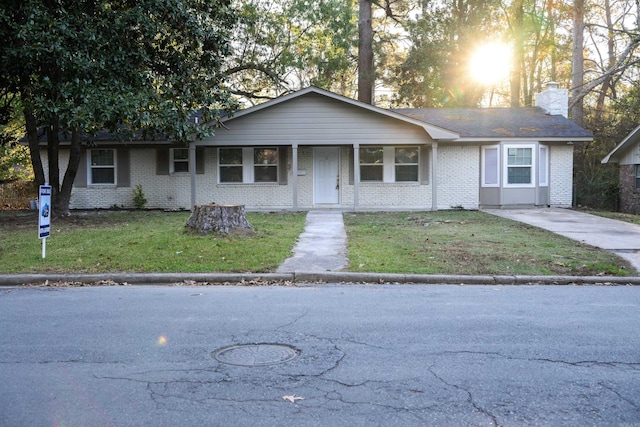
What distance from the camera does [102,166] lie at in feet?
74.7

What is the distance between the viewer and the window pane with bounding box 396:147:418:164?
2233 centimetres

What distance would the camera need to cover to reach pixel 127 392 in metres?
4.12

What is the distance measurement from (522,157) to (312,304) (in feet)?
56.7

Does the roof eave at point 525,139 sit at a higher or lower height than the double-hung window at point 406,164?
higher

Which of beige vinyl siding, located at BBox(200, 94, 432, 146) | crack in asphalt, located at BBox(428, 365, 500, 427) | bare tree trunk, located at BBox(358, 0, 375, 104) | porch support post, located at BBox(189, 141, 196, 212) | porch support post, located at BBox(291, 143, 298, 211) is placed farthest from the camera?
bare tree trunk, located at BBox(358, 0, 375, 104)

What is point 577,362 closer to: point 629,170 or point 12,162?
point 629,170

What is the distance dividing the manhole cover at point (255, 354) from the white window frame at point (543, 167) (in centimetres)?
1947

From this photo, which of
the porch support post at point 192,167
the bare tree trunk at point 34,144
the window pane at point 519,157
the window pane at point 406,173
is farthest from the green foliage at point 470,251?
the bare tree trunk at point 34,144

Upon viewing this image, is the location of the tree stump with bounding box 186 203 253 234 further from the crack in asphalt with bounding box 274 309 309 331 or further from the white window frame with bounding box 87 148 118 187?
the white window frame with bounding box 87 148 118 187

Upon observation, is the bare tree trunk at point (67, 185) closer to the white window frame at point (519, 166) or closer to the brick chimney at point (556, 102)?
the white window frame at point (519, 166)

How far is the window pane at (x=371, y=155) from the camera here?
22375 millimetres

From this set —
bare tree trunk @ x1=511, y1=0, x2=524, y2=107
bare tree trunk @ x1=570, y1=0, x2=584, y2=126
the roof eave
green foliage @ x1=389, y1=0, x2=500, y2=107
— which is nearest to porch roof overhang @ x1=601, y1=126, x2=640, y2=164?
the roof eave

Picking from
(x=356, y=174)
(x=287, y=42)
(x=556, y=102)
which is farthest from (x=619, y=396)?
(x=287, y=42)

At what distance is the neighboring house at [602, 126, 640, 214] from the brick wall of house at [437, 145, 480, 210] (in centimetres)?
659
